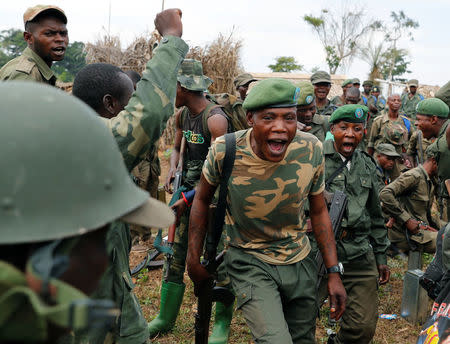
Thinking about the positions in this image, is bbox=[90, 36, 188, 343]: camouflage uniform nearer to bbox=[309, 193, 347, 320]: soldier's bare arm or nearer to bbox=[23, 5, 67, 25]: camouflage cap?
bbox=[309, 193, 347, 320]: soldier's bare arm

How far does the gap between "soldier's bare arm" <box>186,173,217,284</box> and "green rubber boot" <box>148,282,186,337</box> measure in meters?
1.42

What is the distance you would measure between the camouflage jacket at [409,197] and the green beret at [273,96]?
266cm

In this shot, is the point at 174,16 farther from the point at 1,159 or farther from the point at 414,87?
the point at 414,87

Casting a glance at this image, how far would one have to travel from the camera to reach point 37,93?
1.03 metres

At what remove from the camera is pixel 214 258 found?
3.33 metres

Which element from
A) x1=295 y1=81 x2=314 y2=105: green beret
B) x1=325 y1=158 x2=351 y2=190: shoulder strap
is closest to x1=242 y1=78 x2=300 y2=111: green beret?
x1=325 y1=158 x2=351 y2=190: shoulder strap

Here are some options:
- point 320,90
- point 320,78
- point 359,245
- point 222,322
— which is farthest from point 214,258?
point 320,78

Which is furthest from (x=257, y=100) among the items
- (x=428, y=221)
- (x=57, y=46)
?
(x=428, y=221)

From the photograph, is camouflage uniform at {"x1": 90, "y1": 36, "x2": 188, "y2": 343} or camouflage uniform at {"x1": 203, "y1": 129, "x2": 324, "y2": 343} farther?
camouflage uniform at {"x1": 203, "y1": 129, "x2": 324, "y2": 343}

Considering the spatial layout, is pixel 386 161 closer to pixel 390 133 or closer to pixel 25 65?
pixel 390 133

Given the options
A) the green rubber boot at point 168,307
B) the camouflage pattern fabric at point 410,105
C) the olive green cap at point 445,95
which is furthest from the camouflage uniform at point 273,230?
the camouflage pattern fabric at point 410,105

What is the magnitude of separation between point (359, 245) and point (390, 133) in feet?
19.3

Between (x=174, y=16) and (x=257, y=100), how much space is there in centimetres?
96

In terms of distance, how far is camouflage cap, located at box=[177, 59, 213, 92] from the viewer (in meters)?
4.63
